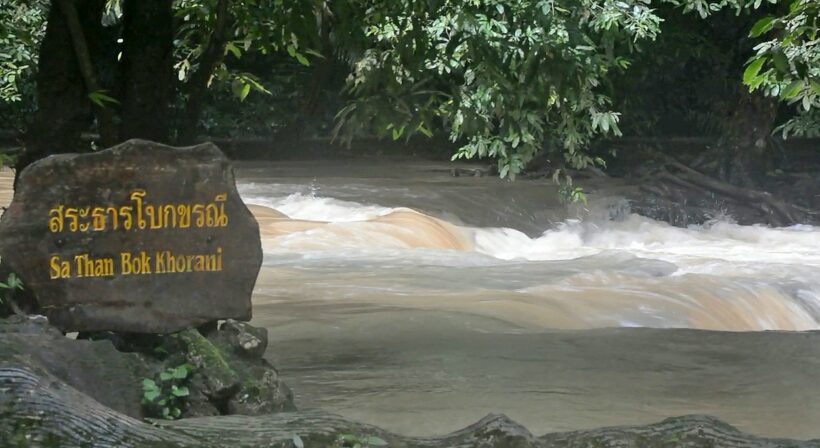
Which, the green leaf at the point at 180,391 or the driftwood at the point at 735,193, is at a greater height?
the driftwood at the point at 735,193

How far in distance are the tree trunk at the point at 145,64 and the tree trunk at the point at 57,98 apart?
0.70 ft

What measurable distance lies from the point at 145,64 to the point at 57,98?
41 cm

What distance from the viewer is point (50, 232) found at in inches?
177

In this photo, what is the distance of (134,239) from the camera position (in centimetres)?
467

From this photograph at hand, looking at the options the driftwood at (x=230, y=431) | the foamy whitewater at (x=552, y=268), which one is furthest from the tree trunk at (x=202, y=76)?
the foamy whitewater at (x=552, y=268)

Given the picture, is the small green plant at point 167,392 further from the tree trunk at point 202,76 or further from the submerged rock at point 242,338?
the tree trunk at point 202,76

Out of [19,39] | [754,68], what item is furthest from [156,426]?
[19,39]

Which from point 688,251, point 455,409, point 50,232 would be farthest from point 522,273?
point 50,232

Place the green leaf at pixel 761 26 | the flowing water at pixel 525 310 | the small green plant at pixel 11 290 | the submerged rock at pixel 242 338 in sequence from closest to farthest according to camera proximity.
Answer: the green leaf at pixel 761 26, the small green plant at pixel 11 290, the submerged rock at pixel 242 338, the flowing water at pixel 525 310

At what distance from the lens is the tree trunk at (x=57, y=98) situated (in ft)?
17.1

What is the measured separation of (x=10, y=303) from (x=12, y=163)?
36.4 inches

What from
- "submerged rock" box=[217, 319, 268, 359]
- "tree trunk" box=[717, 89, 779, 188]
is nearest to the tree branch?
"submerged rock" box=[217, 319, 268, 359]

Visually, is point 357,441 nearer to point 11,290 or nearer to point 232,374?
point 232,374

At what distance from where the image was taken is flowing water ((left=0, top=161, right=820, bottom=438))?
6.36 m
